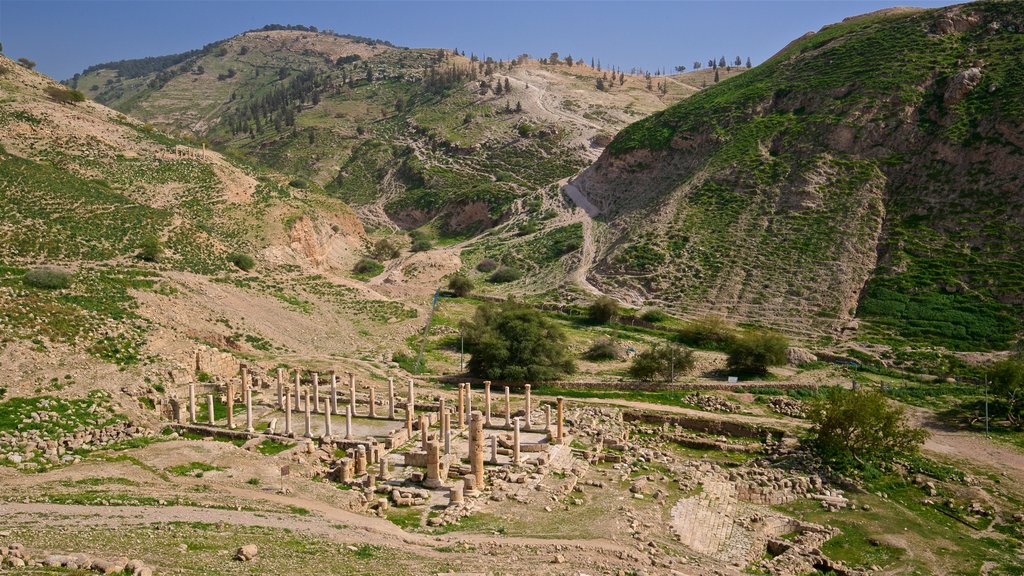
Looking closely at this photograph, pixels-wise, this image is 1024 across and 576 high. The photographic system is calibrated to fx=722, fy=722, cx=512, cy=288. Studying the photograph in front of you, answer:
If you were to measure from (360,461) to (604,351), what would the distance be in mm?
20606

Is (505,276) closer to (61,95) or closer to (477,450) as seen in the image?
(477,450)

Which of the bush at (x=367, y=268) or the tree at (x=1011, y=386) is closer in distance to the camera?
the tree at (x=1011, y=386)

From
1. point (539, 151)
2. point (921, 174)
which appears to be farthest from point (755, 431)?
point (539, 151)

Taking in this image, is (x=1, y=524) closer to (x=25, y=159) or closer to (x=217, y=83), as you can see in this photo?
(x=25, y=159)

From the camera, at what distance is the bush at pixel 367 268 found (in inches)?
2534

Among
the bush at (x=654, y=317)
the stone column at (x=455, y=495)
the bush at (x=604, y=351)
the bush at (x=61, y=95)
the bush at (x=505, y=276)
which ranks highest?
the bush at (x=61, y=95)

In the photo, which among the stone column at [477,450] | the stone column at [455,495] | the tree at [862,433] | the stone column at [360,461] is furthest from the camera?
the tree at [862,433]

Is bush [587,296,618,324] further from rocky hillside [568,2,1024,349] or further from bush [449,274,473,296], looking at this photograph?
bush [449,274,473,296]

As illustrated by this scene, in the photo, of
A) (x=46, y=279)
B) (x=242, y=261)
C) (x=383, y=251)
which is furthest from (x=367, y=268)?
(x=46, y=279)

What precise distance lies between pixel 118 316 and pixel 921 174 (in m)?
52.9

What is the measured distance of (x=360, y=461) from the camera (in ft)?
78.8

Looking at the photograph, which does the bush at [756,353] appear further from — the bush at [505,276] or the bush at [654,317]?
the bush at [505,276]

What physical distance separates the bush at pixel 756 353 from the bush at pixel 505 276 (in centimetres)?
2665

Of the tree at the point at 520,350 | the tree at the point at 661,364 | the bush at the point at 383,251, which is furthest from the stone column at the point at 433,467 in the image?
the bush at the point at 383,251
